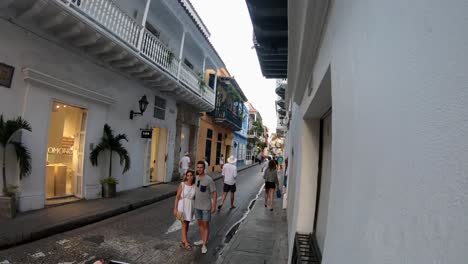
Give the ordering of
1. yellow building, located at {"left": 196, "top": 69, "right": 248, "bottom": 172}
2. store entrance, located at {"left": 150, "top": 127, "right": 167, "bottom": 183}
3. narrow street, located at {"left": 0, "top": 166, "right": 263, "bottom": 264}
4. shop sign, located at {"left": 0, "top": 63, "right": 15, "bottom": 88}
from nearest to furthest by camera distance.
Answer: narrow street, located at {"left": 0, "top": 166, "right": 263, "bottom": 264}
shop sign, located at {"left": 0, "top": 63, "right": 15, "bottom": 88}
store entrance, located at {"left": 150, "top": 127, "right": 167, "bottom": 183}
yellow building, located at {"left": 196, "top": 69, "right": 248, "bottom": 172}

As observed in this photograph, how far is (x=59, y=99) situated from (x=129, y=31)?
10.6 ft

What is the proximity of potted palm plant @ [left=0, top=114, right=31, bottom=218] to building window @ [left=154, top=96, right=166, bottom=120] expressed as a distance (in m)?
6.55

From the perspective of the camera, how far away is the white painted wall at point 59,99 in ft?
21.5

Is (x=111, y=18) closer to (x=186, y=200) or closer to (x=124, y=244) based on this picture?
(x=186, y=200)

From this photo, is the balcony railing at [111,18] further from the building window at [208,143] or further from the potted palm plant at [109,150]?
the building window at [208,143]

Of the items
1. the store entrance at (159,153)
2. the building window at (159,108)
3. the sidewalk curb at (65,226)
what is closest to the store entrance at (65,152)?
the sidewalk curb at (65,226)

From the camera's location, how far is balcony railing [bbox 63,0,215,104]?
25.1 feet

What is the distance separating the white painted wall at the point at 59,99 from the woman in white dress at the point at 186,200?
4.03 meters

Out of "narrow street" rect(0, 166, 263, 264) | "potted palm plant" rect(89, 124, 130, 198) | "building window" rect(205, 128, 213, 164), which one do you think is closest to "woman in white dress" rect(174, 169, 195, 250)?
"narrow street" rect(0, 166, 263, 264)

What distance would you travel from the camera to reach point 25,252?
4.76 meters

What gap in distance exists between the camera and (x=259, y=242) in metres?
5.86

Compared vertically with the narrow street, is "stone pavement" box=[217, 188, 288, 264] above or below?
above

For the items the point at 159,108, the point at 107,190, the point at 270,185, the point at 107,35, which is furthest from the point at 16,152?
the point at 159,108

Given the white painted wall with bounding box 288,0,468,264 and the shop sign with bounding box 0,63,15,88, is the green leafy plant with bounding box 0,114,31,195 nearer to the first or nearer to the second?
the shop sign with bounding box 0,63,15,88
